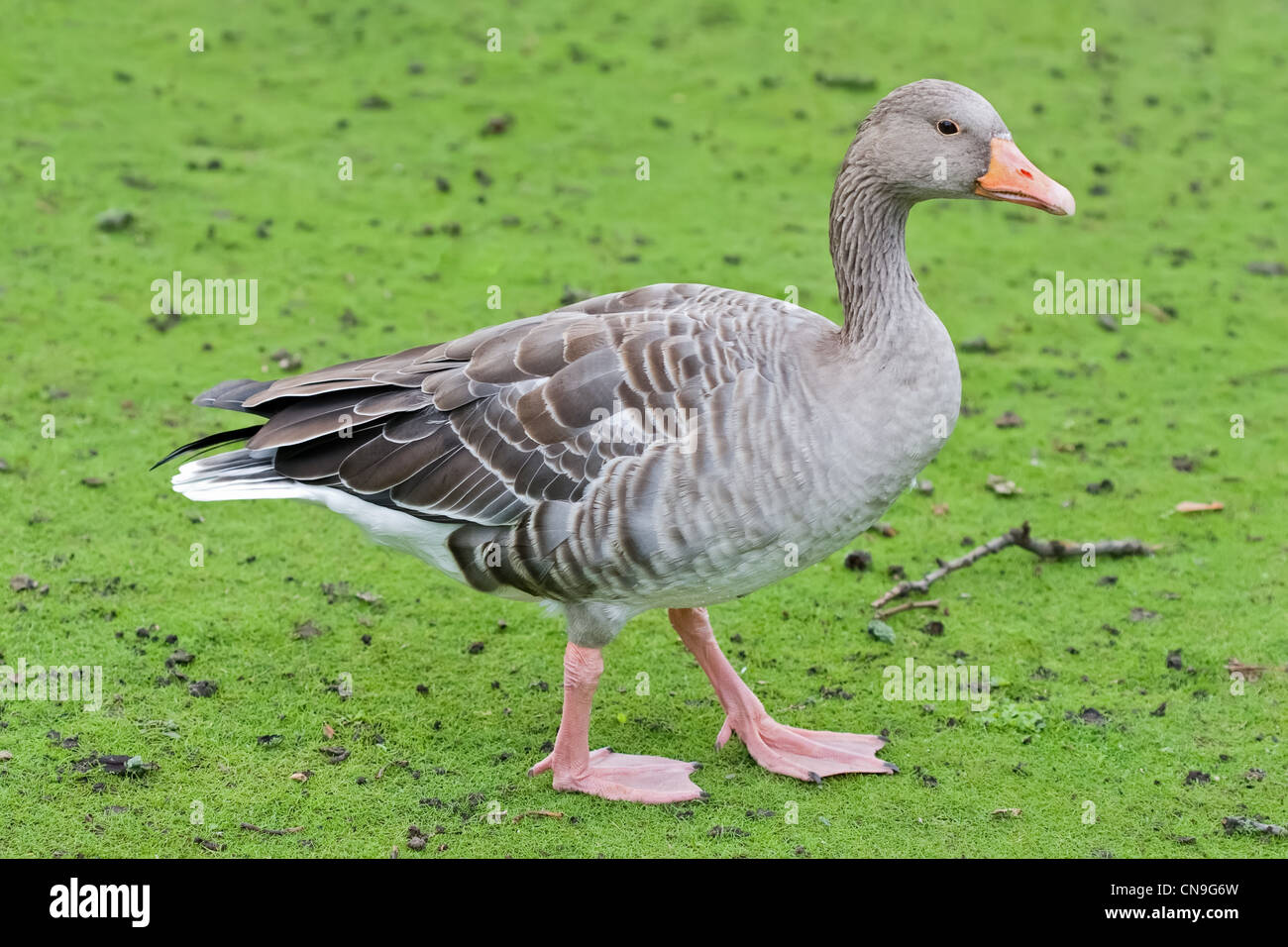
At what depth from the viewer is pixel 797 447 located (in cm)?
453

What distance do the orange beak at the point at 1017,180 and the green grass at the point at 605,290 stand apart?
217 cm

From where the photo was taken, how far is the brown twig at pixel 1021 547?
20.7 feet

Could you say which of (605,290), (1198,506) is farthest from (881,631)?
(605,290)

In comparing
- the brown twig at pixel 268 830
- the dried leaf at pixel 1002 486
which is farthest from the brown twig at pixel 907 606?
the brown twig at pixel 268 830

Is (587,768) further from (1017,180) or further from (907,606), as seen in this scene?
(1017,180)

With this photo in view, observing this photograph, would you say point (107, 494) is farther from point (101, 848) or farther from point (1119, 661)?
point (1119, 661)

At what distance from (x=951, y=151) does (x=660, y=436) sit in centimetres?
144

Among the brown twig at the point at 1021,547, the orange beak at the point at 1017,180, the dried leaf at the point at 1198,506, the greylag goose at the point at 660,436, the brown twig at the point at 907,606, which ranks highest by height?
the orange beak at the point at 1017,180

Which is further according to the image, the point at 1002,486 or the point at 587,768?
the point at 1002,486

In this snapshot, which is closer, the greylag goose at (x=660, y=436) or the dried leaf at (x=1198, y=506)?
the greylag goose at (x=660, y=436)

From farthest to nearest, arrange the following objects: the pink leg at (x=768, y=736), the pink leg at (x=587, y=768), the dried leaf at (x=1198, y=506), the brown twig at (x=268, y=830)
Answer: the dried leaf at (x=1198, y=506)
the pink leg at (x=768, y=736)
the pink leg at (x=587, y=768)
the brown twig at (x=268, y=830)

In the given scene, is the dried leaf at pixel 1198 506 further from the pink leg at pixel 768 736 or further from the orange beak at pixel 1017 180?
the orange beak at pixel 1017 180

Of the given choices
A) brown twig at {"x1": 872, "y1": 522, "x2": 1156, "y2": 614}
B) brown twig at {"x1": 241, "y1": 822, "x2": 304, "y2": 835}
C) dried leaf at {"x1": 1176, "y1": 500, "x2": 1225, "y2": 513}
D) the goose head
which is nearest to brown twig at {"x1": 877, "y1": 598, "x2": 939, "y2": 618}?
brown twig at {"x1": 872, "y1": 522, "x2": 1156, "y2": 614}

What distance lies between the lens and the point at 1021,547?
260 inches
